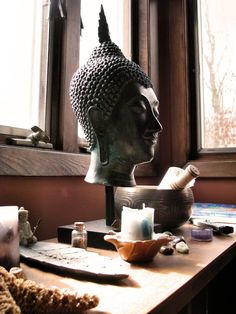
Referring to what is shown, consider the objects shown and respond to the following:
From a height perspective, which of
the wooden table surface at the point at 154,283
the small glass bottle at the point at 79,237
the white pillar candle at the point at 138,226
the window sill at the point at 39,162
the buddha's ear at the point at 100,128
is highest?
A: the buddha's ear at the point at 100,128

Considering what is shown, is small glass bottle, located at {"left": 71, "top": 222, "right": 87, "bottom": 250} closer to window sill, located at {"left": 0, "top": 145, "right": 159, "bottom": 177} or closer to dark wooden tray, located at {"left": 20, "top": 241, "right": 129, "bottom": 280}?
dark wooden tray, located at {"left": 20, "top": 241, "right": 129, "bottom": 280}

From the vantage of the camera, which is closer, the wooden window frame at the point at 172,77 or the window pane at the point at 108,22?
the window pane at the point at 108,22

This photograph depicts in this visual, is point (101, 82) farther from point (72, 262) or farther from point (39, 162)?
point (72, 262)

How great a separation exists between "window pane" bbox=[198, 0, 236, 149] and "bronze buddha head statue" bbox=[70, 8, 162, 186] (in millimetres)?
905

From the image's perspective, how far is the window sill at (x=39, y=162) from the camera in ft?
2.47

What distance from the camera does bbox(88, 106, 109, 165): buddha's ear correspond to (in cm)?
77

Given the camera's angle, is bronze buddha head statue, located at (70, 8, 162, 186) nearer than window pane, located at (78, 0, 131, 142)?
Yes

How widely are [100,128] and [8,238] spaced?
372 mm

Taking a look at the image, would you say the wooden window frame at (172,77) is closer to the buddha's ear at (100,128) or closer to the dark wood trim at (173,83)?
the dark wood trim at (173,83)

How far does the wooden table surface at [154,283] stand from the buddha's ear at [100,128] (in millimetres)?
238

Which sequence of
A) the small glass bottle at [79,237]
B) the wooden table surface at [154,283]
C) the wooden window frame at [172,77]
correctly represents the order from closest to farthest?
the wooden table surface at [154,283] → the small glass bottle at [79,237] → the wooden window frame at [172,77]

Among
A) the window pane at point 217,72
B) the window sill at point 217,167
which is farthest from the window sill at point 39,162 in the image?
the window pane at point 217,72

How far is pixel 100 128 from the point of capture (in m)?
0.78

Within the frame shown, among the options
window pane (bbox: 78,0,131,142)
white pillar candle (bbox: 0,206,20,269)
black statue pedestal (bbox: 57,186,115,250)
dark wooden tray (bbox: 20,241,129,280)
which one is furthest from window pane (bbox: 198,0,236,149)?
white pillar candle (bbox: 0,206,20,269)
